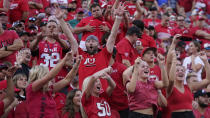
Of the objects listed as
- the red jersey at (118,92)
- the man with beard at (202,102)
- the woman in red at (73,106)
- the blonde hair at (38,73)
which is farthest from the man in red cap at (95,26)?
the blonde hair at (38,73)

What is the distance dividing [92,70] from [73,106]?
0.85 m

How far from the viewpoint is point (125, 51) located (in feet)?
28.0

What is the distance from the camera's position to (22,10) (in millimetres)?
10898

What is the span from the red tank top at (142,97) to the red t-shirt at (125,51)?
1.43 m

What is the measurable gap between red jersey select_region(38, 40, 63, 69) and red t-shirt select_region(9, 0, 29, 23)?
2.29 metres

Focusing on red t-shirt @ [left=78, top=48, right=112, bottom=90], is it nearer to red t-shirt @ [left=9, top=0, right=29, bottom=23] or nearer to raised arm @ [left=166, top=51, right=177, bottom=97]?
raised arm @ [left=166, top=51, right=177, bottom=97]

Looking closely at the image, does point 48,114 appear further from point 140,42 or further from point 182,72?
point 140,42

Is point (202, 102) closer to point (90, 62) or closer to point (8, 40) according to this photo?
point (90, 62)

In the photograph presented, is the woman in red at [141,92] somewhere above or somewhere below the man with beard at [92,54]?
below

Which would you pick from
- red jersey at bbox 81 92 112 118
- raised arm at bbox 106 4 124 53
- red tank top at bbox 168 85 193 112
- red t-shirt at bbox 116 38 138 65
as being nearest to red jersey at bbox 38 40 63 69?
red t-shirt at bbox 116 38 138 65

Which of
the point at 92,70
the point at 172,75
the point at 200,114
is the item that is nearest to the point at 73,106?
the point at 92,70

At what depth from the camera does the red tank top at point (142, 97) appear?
279 inches

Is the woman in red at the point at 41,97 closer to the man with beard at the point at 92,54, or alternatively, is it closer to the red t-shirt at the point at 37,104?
the red t-shirt at the point at 37,104

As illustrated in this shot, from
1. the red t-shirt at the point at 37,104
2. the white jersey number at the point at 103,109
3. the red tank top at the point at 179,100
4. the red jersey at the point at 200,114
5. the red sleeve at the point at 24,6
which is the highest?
the red sleeve at the point at 24,6
